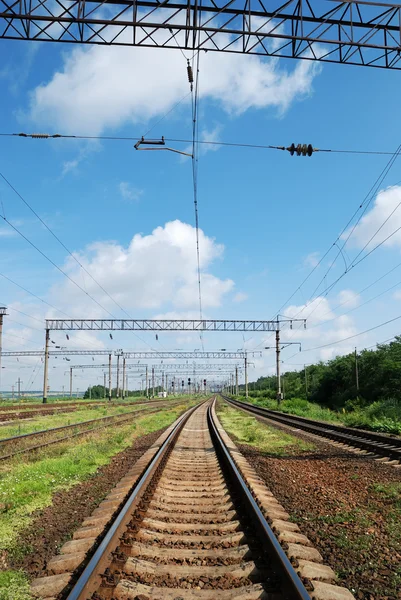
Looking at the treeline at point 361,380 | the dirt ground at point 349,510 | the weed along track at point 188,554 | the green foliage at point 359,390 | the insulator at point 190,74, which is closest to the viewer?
the weed along track at point 188,554

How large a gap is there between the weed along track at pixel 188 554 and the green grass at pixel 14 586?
109 millimetres

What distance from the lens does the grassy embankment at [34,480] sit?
5.17 metres

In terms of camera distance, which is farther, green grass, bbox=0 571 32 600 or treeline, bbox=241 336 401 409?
treeline, bbox=241 336 401 409

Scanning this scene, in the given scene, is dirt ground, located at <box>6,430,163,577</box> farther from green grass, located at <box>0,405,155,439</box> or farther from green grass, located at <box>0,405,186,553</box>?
green grass, located at <box>0,405,155,439</box>

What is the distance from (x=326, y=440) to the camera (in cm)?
1898

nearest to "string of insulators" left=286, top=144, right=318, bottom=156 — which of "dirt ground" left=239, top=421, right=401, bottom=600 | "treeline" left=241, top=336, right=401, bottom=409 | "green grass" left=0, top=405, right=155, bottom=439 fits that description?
"dirt ground" left=239, top=421, right=401, bottom=600

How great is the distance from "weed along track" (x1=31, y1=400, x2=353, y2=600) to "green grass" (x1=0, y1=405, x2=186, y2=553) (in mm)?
1133

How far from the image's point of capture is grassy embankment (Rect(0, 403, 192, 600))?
517cm

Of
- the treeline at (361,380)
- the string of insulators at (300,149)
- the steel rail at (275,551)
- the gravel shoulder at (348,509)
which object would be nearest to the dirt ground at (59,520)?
Answer: the steel rail at (275,551)

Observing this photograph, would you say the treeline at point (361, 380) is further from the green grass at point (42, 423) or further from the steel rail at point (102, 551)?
the steel rail at point (102, 551)

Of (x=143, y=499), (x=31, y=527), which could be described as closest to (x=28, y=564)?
(x=31, y=527)

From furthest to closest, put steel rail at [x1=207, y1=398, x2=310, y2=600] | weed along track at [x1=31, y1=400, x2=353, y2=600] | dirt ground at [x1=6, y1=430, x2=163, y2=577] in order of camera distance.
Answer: dirt ground at [x1=6, y1=430, x2=163, y2=577] → weed along track at [x1=31, y1=400, x2=353, y2=600] → steel rail at [x1=207, y1=398, x2=310, y2=600]

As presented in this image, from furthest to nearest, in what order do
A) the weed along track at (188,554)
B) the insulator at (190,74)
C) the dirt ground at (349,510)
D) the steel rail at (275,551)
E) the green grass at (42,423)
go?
the green grass at (42,423), the insulator at (190,74), the dirt ground at (349,510), the weed along track at (188,554), the steel rail at (275,551)

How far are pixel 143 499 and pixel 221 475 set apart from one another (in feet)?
10.9
